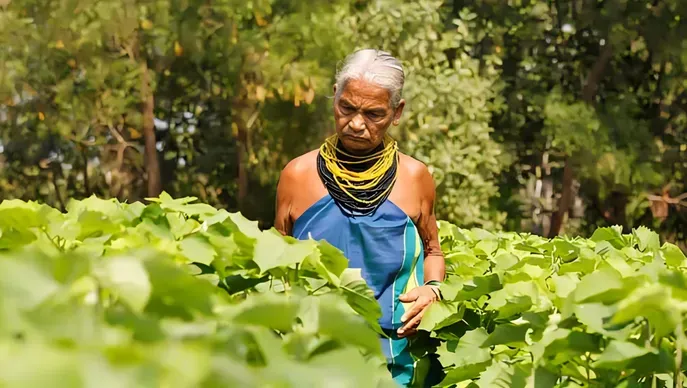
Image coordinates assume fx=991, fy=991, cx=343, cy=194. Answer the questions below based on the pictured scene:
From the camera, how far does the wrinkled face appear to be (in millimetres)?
3027

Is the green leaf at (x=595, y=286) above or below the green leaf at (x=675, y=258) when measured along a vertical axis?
above

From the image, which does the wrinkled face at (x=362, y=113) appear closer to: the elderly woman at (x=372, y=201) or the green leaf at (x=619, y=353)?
the elderly woman at (x=372, y=201)

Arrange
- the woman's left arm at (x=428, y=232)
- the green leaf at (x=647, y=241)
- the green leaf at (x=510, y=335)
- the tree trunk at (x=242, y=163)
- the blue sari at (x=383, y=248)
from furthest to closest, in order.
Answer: the tree trunk at (x=242, y=163), the green leaf at (x=647, y=241), the woman's left arm at (x=428, y=232), the blue sari at (x=383, y=248), the green leaf at (x=510, y=335)

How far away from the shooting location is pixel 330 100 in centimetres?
1576

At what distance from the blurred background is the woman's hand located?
10156mm

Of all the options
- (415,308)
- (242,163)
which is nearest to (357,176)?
(415,308)

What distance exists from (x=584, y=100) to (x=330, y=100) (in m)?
6.01

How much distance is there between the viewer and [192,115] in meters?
19.5

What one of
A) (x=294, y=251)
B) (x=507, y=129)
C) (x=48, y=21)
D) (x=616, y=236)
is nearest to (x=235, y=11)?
(x=48, y=21)

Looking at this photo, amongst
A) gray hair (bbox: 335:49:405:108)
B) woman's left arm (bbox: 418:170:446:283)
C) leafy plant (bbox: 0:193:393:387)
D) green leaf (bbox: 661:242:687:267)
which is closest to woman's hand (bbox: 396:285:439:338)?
woman's left arm (bbox: 418:170:446:283)

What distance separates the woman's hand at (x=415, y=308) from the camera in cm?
289

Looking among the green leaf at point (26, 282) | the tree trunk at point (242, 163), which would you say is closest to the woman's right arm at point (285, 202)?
the green leaf at point (26, 282)

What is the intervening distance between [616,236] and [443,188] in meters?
9.65

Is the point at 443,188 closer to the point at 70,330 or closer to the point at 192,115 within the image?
the point at 192,115
